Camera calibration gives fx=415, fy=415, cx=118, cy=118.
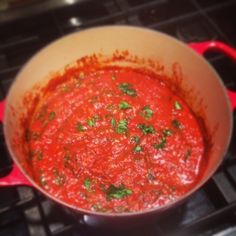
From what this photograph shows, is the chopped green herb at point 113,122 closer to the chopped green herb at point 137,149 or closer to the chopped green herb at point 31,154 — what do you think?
the chopped green herb at point 137,149

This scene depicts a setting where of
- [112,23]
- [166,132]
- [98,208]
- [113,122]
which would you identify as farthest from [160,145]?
[112,23]

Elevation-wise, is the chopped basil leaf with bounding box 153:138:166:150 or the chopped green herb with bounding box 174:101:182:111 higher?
the chopped green herb with bounding box 174:101:182:111

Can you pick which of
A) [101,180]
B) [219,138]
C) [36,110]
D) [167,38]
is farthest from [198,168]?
[36,110]

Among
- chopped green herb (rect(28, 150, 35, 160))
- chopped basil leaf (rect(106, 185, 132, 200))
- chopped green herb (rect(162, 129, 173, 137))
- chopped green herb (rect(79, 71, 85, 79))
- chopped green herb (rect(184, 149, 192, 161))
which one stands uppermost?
chopped green herb (rect(79, 71, 85, 79))

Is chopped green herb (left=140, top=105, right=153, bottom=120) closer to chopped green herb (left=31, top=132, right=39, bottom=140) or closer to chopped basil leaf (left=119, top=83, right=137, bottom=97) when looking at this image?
chopped basil leaf (left=119, top=83, right=137, bottom=97)

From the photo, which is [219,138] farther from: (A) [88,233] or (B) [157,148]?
(A) [88,233]

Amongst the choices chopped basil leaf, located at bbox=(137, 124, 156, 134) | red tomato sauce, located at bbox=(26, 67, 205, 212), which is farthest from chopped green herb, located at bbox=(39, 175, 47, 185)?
chopped basil leaf, located at bbox=(137, 124, 156, 134)

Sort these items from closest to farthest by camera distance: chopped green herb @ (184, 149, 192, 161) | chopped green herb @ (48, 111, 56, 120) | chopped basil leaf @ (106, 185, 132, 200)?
1. chopped basil leaf @ (106, 185, 132, 200)
2. chopped green herb @ (184, 149, 192, 161)
3. chopped green herb @ (48, 111, 56, 120)
